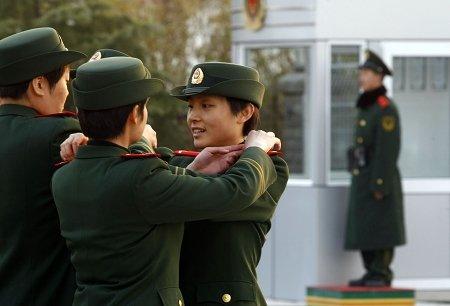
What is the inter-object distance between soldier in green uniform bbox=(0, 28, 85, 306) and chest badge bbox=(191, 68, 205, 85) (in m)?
0.41

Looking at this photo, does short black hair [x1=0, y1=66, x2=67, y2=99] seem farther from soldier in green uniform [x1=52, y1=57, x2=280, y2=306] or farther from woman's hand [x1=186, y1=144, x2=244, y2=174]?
woman's hand [x1=186, y1=144, x2=244, y2=174]

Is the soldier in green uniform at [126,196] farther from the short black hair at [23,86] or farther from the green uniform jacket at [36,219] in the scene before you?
the short black hair at [23,86]

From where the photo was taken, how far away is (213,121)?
4.54 m

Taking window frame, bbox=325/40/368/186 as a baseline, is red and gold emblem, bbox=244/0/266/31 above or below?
above

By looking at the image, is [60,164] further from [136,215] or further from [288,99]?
[288,99]

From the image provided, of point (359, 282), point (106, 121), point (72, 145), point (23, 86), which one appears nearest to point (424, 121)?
point (359, 282)

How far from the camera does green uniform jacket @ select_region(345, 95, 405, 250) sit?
10.8 meters

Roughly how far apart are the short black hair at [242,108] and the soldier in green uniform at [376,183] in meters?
6.23

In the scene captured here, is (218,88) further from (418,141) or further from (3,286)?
(418,141)

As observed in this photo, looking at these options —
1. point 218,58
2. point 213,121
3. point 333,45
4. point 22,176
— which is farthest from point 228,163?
point 218,58

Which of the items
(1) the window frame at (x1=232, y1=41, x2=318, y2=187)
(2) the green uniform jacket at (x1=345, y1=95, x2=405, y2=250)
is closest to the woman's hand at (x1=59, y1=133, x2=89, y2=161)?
(2) the green uniform jacket at (x1=345, y1=95, x2=405, y2=250)

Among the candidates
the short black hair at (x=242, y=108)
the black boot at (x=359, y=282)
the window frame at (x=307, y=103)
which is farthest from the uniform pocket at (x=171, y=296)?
the window frame at (x=307, y=103)

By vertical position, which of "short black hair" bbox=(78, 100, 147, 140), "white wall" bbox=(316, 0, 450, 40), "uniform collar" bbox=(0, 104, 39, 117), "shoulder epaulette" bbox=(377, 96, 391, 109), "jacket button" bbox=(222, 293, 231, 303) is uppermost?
"short black hair" bbox=(78, 100, 147, 140)

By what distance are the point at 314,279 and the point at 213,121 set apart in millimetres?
6789
